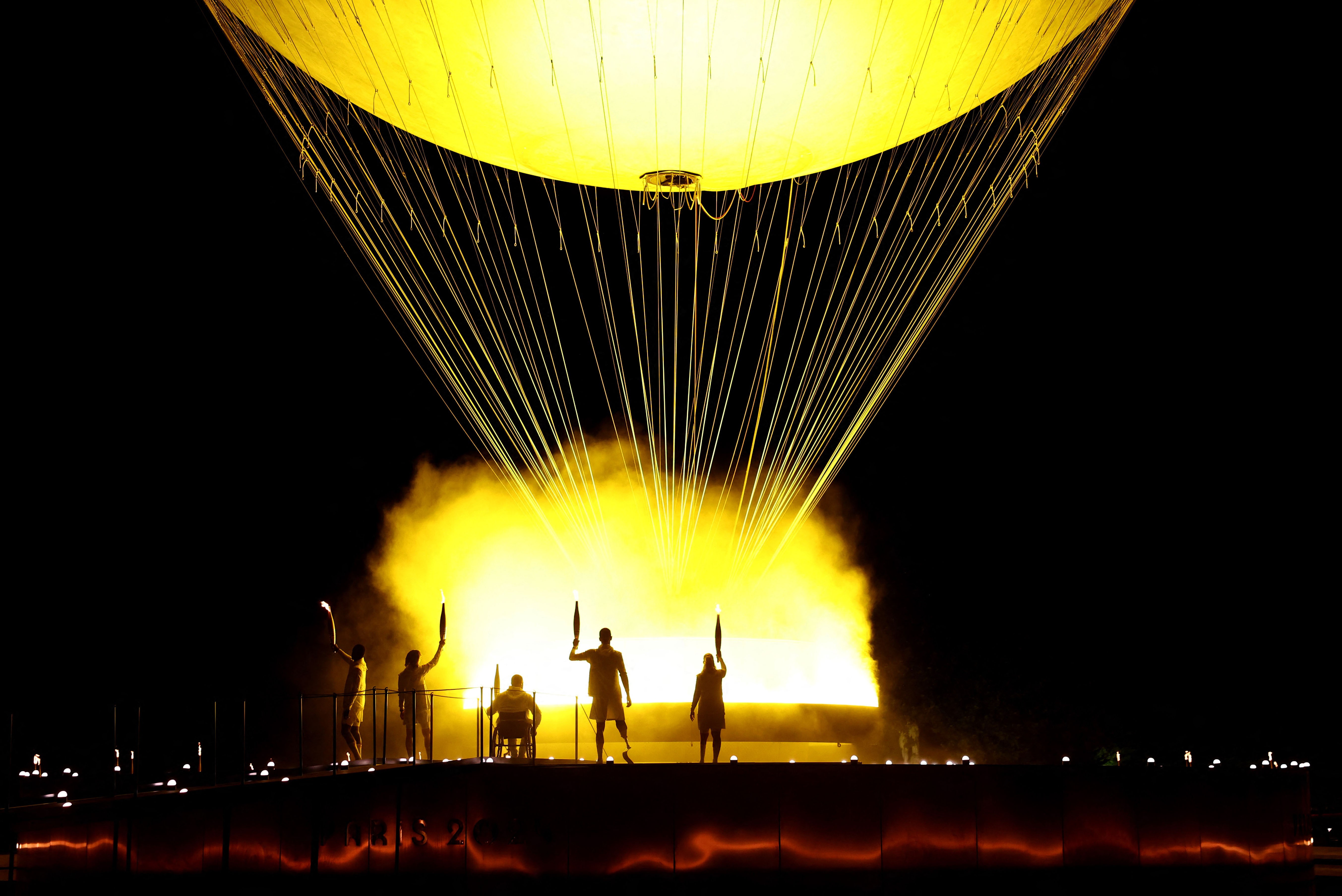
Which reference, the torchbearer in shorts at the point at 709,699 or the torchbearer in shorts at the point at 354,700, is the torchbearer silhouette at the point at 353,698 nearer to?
the torchbearer in shorts at the point at 354,700

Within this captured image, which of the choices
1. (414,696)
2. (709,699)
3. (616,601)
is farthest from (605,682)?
(616,601)

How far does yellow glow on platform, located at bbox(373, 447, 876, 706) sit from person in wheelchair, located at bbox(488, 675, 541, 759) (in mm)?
2765

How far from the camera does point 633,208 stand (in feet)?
66.4

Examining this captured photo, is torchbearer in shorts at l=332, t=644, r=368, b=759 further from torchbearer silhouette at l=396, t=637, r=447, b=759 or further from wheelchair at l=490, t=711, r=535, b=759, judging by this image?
wheelchair at l=490, t=711, r=535, b=759

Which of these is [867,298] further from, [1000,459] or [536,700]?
[1000,459]

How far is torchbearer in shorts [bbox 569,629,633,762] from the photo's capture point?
41.6 ft

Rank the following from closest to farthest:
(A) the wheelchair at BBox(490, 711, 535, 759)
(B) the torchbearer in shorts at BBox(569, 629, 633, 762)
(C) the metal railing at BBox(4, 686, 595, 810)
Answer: (C) the metal railing at BBox(4, 686, 595, 810) < (B) the torchbearer in shorts at BBox(569, 629, 633, 762) < (A) the wheelchair at BBox(490, 711, 535, 759)

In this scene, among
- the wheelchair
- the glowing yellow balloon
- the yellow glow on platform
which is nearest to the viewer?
the glowing yellow balloon

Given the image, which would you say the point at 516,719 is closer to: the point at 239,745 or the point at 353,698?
the point at 353,698

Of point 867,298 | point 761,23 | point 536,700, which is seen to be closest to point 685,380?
point 867,298

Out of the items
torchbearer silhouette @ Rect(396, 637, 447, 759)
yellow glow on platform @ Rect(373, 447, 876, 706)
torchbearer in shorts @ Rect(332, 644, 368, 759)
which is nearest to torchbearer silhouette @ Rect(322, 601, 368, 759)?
torchbearer in shorts @ Rect(332, 644, 368, 759)

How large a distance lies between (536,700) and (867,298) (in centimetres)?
786

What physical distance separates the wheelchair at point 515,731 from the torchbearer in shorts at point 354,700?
159 centimetres

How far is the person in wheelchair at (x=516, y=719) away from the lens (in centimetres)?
1329
